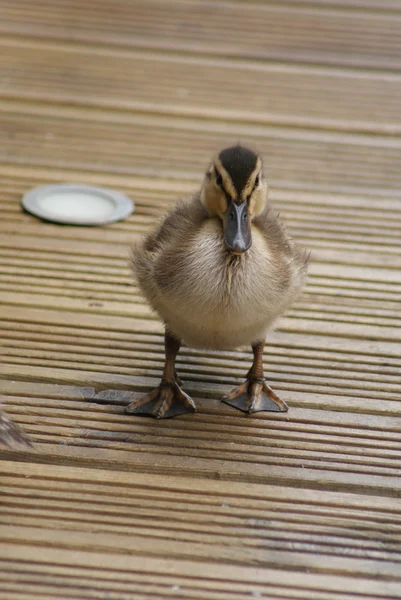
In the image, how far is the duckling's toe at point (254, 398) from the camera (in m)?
3.14

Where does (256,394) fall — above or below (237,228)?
below

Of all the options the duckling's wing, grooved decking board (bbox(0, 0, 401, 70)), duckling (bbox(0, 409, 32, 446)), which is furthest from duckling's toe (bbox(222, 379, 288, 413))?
grooved decking board (bbox(0, 0, 401, 70))

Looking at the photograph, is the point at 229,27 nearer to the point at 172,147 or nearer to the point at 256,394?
the point at 172,147

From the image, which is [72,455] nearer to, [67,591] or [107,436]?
[107,436]

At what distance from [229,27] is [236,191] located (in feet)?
12.8

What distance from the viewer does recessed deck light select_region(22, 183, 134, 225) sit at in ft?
14.1

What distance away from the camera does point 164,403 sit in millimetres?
3121

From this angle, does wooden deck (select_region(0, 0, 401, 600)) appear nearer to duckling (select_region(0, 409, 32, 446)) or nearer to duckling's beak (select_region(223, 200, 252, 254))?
duckling (select_region(0, 409, 32, 446))

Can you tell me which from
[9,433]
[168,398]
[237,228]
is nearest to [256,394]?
[168,398]

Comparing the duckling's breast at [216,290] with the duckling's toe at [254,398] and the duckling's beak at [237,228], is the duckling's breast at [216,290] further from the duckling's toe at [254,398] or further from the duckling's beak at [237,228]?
the duckling's toe at [254,398]

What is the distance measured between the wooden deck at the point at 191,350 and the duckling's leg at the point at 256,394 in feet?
0.13

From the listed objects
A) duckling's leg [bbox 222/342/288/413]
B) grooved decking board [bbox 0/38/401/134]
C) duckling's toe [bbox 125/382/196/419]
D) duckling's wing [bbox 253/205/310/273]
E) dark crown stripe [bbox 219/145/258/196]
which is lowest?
duckling's toe [bbox 125/382/196/419]

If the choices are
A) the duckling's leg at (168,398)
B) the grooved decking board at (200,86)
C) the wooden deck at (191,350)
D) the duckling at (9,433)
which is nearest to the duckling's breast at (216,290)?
the duckling's leg at (168,398)

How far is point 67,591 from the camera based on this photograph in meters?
2.27
